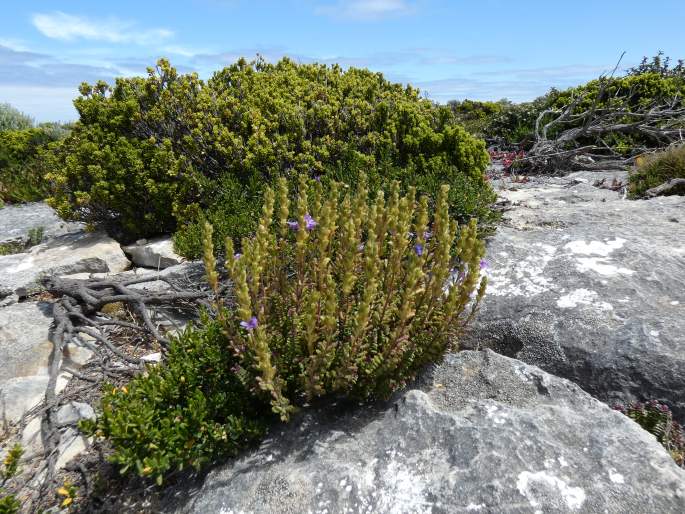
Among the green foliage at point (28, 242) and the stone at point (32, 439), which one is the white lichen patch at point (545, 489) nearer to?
the stone at point (32, 439)

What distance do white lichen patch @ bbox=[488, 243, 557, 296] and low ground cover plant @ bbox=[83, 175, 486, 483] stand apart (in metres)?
1.10

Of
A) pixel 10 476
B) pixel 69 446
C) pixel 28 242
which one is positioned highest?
pixel 10 476


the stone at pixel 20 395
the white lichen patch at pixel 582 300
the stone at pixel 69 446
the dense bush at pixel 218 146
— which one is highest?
the dense bush at pixel 218 146

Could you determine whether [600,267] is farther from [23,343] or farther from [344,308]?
[23,343]

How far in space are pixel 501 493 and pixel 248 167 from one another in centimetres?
421

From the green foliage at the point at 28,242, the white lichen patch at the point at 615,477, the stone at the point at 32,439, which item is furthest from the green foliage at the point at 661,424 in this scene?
the green foliage at the point at 28,242

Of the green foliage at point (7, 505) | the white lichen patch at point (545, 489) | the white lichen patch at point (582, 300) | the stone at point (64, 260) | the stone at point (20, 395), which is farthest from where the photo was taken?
the stone at point (64, 260)

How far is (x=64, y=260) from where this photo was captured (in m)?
5.21

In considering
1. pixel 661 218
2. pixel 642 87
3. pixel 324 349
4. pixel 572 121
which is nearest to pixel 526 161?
pixel 572 121

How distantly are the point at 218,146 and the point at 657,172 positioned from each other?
21.5 ft

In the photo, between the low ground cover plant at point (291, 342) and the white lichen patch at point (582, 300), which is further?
the white lichen patch at point (582, 300)

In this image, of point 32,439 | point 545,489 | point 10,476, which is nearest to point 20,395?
point 32,439

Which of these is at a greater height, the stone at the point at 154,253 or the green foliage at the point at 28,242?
the stone at the point at 154,253

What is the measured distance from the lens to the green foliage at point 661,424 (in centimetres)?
270
